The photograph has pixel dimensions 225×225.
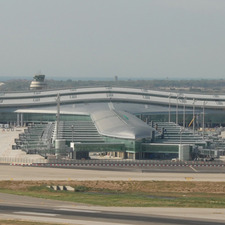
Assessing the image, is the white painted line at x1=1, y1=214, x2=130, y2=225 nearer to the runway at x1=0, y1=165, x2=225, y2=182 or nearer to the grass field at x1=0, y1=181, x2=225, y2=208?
the grass field at x1=0, y1=181, x2=225, y2=208

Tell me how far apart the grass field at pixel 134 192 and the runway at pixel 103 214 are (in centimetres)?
411

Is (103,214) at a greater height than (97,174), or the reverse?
(103,214)

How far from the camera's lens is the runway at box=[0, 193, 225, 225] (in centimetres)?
6303

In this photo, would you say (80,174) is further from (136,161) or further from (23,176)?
(136,161)

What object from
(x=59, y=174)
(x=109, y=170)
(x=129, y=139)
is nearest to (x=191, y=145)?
(x=129, y=139)

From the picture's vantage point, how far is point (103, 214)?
66.6 meters

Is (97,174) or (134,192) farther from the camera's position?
(97,174)

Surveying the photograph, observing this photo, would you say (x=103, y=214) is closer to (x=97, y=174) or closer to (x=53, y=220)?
(x=53, y=220)

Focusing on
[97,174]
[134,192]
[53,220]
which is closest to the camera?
[53,220]

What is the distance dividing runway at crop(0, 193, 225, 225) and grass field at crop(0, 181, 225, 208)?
4109 mm

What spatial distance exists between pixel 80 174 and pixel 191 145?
3181 cm

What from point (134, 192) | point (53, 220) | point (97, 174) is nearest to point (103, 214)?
point (53, 220)

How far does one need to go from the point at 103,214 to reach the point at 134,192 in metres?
23.5

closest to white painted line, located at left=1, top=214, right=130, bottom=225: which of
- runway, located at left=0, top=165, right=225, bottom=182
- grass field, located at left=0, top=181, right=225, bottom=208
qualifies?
grass field, located at left=0, top=181, right=225, bottom=208
